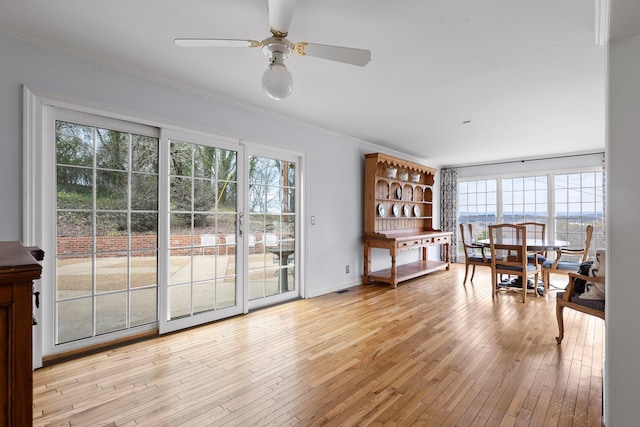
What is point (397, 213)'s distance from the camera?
6137 millimetres

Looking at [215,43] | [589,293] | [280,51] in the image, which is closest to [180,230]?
[215,43]

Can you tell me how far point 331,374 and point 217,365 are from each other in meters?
0.88

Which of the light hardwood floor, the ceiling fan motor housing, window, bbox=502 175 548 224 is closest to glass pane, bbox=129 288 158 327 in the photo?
the light hardwood floor

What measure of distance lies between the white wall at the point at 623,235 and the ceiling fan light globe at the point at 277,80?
1.68 metres

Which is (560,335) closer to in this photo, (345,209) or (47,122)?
(345,209)

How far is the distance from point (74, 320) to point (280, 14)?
2806mm

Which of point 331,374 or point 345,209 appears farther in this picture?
point 345,209

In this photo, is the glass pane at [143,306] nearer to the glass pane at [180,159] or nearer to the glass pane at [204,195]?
the glass pane at [204,195]

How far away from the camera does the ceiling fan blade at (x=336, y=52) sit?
191cm

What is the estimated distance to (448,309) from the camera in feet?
13.0

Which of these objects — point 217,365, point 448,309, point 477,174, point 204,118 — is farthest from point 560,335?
point 477,174

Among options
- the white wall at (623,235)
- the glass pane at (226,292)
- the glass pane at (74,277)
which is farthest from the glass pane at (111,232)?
the white wall at (623,235)

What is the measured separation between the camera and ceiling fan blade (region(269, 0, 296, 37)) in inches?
63.3

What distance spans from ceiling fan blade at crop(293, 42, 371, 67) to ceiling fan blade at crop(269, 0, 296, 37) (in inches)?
4.9
